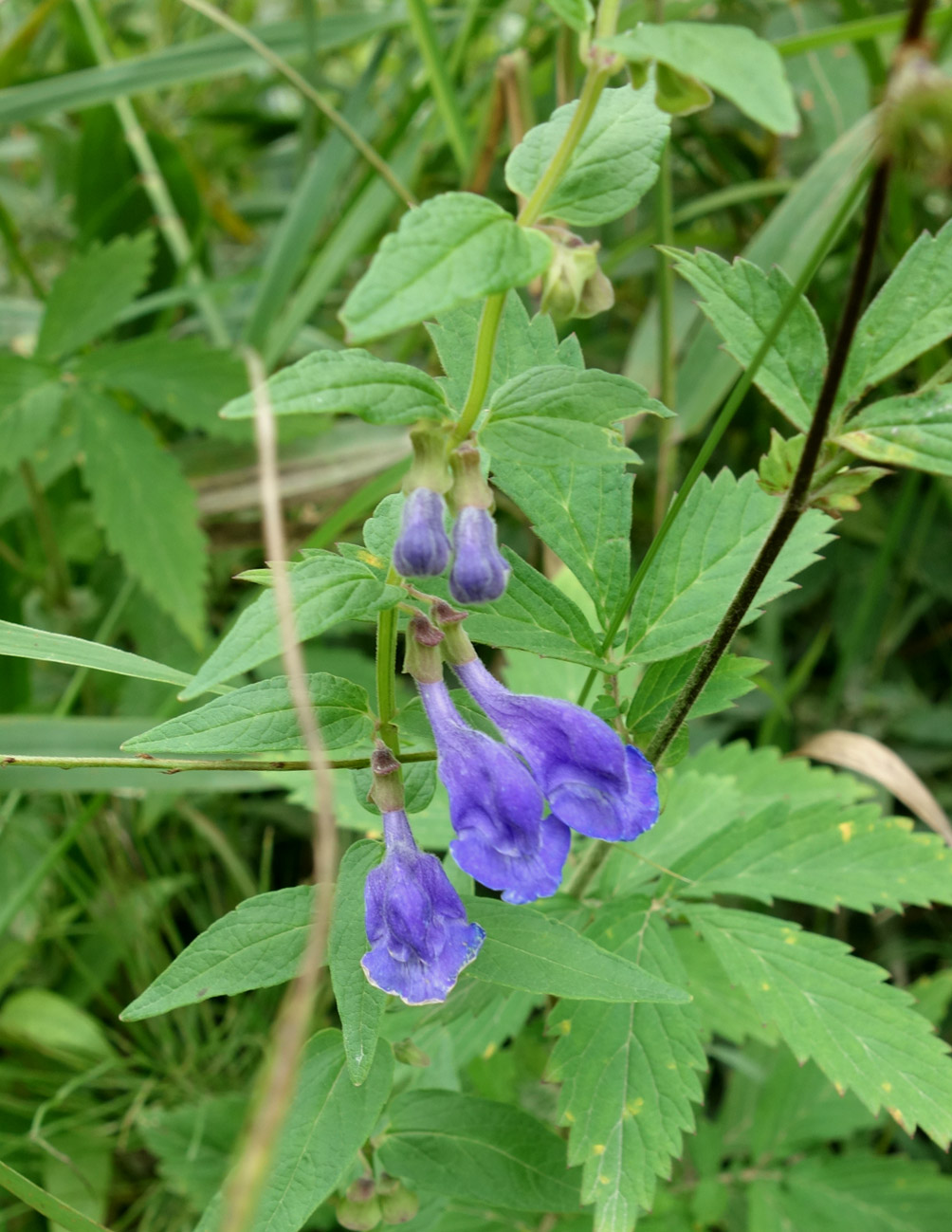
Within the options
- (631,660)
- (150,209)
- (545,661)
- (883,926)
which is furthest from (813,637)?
(150,209)

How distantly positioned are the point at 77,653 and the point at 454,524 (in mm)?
499

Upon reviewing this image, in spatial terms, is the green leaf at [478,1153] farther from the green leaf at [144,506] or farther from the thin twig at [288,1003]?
the green leaf at [144,506]

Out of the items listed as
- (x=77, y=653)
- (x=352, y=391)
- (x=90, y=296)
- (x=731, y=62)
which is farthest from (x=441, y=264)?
(x=90, y=296)

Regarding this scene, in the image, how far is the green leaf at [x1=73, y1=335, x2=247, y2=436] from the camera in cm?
227

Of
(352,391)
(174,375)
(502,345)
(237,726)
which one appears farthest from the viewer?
(174,375)

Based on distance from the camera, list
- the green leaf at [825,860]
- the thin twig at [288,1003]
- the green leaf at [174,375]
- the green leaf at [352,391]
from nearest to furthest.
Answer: the thin twig at [288,1003] < the green leaf at [352,391] < the green leaf at [825,860] < the green leaf at [174,375]

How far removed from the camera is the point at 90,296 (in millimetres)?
2299

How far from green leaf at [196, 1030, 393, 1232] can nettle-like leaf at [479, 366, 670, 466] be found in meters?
0.65

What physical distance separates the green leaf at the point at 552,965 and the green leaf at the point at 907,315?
0.56m

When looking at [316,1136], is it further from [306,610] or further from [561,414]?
[561,414]

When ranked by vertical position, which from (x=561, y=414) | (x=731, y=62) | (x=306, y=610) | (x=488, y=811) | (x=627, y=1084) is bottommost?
(x=627, y=1084)

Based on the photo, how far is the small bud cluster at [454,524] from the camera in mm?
801

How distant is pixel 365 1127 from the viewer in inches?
39.8

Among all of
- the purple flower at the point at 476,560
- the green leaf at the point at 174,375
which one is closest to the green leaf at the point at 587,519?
the purple flower at the point at 476,560
